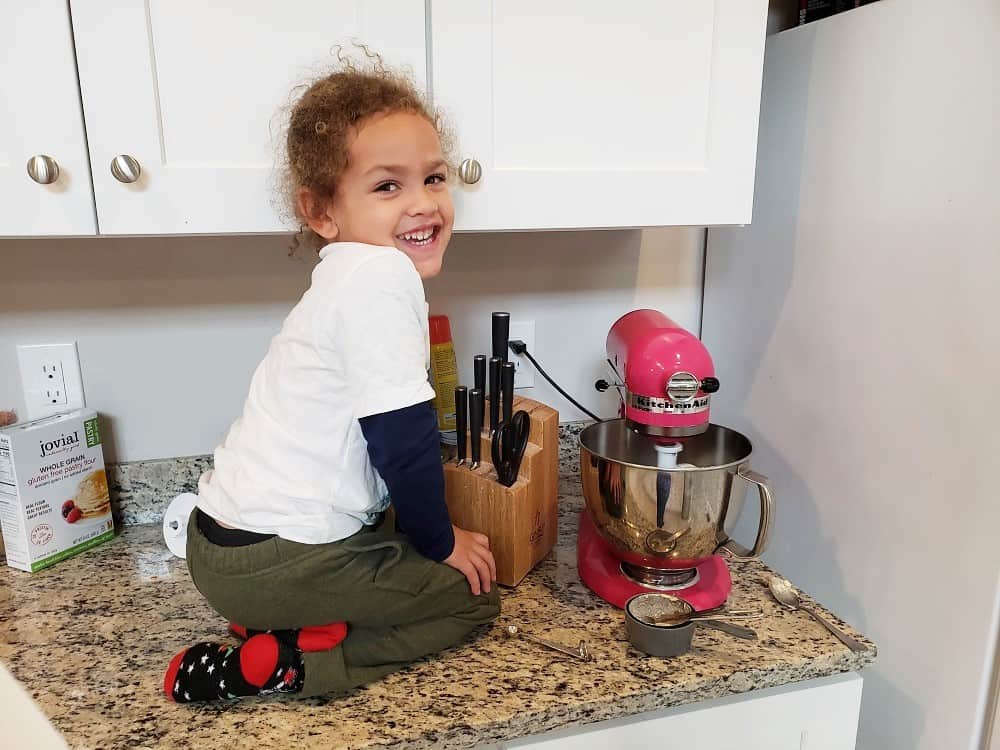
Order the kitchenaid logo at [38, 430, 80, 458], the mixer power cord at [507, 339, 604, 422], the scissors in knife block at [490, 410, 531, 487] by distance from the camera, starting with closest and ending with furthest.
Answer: the scissors in knife block at [490, 410, 531, 487] → the kitchenaid logo at [38, 430, 80, 458] → the mixer power cord at [507, 339, 604, 422]

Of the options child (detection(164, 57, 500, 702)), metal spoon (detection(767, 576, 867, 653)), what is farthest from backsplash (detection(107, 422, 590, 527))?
metal spoon (detection(767, 576, 867, 653))

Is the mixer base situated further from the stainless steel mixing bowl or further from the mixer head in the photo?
the mixer head

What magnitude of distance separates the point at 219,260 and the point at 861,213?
1002 mm

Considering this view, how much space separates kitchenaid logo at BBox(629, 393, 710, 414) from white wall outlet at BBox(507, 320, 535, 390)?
→ 0.42 m

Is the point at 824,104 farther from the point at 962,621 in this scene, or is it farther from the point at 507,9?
the point at 962,621

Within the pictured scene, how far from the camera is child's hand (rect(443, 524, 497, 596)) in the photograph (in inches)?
35.2

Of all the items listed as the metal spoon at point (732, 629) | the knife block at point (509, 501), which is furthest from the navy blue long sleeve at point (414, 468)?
the metal spoon at point (732, 629)

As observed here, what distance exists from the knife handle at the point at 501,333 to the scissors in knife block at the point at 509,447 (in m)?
0.10

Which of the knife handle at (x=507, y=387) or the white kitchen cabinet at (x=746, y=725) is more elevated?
the knife handle at (x=507, y=387)

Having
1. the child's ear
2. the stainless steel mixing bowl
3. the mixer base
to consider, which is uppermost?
the child's ear

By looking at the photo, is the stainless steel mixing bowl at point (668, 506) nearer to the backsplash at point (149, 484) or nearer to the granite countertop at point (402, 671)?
the granite countertop at point (402, 671)

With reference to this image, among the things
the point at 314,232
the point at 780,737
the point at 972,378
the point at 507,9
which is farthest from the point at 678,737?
the point at 507,9

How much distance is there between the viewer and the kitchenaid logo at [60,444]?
107 cm

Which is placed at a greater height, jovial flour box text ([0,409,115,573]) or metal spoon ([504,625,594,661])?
jovial flour box text ([0,409,115,573])
